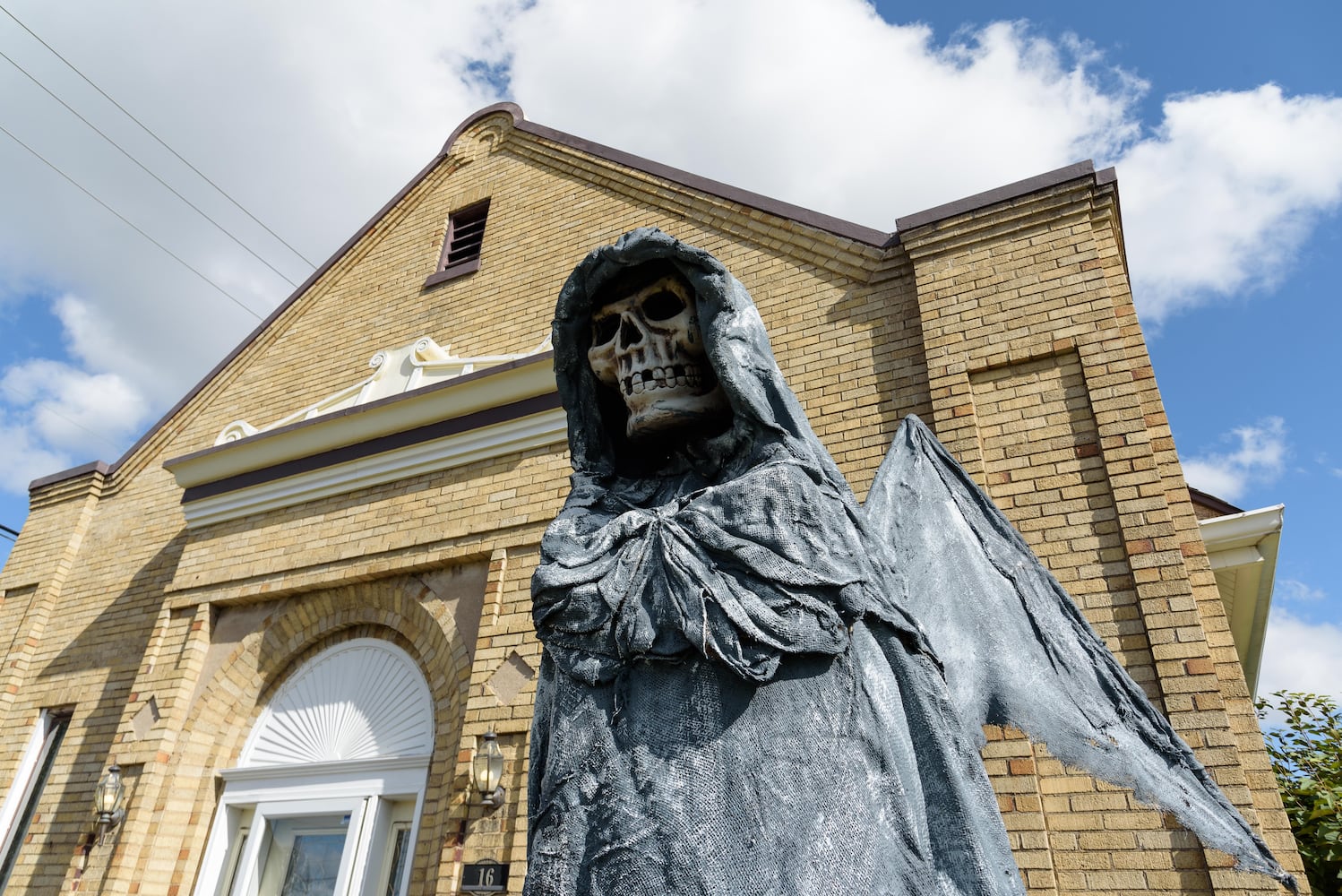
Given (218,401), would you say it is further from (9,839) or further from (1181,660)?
(1181,660)

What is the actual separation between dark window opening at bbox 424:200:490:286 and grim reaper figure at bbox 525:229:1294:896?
796cm

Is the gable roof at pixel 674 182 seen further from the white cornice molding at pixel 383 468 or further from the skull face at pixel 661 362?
the skull face at pixel 661 362

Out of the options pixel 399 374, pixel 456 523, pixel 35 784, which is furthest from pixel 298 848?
pixel 399 374

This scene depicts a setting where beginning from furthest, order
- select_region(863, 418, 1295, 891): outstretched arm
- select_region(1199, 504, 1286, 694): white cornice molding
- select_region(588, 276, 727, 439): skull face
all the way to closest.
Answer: select_region(1199, 504, 1286, 694): white cornice molding → select_region(588, 276, 727, 439): skull face → select_region(863, 418, 1295, 891): outstretched arm

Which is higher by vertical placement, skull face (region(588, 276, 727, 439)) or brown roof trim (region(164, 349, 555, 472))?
brown roof trim (region(164, 349, 555, 472))

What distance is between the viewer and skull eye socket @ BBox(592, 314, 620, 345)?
1.96 metres

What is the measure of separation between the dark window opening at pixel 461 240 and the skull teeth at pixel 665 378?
7.89m

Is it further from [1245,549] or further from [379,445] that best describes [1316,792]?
[379,445]

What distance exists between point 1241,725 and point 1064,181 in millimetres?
3463

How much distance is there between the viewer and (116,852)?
673 centimetres

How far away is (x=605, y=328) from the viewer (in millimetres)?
1985

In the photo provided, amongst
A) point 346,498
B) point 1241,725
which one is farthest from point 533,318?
point 1241,725

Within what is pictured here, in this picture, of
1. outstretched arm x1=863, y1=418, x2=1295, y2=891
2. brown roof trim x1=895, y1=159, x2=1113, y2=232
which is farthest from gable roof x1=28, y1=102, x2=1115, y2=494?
outstretched arm x1=863, y1=418, x2=1295, y2=891

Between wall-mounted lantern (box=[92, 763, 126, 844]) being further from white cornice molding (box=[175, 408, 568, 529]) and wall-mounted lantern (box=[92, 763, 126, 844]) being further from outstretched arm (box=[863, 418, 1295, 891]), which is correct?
outstretched arm (box=[863, 418, 1295, 891])
